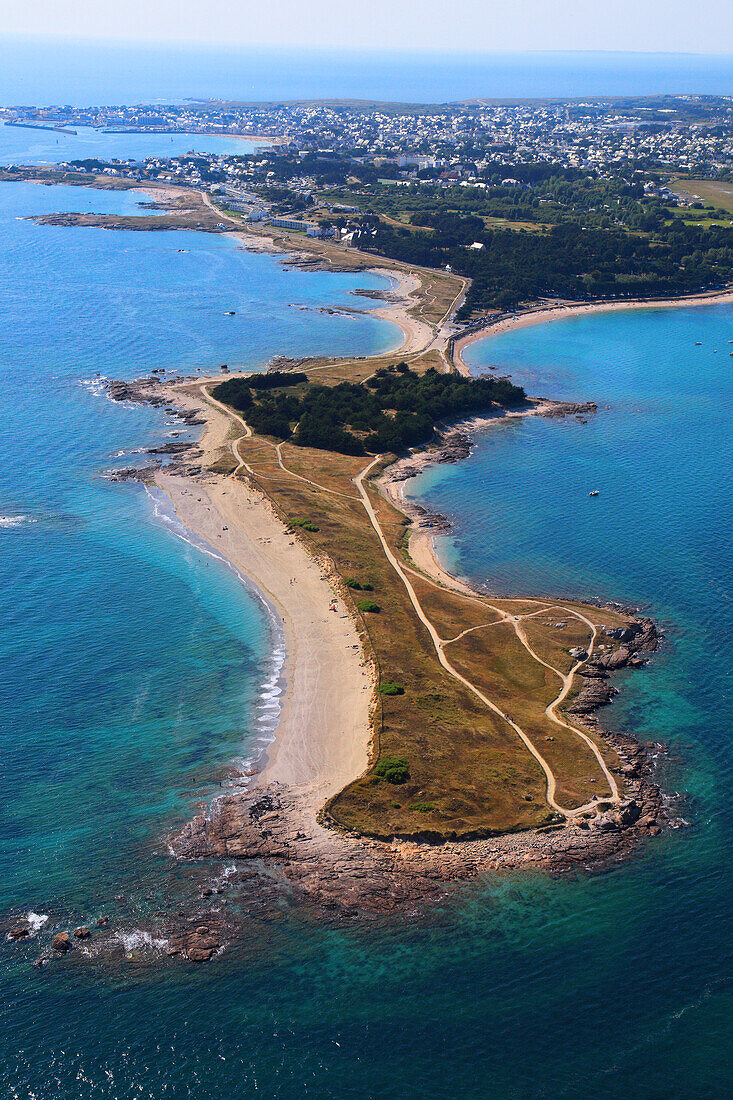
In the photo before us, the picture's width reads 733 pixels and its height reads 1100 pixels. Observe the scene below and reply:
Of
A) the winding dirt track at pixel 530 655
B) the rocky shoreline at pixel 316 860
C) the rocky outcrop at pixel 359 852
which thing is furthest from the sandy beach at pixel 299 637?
the winding dirt track at pixel 530 655

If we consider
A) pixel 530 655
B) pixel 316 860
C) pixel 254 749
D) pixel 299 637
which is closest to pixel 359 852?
pixel 316 860

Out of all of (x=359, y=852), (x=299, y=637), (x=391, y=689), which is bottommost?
(x=359, y=852)

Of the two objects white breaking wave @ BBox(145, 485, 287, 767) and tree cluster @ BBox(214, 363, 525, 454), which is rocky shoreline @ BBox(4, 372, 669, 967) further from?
tree cluster @ BBox(214, 363, 525, 454)

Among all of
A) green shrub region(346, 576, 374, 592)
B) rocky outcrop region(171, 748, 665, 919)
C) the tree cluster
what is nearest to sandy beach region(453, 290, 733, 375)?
the tree cluster

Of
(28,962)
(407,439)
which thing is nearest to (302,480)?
(407,439)

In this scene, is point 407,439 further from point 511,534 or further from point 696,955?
point 696,955

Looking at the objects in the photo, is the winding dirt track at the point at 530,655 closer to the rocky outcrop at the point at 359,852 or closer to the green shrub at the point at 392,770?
the rocky outcrop at the point at 359,852

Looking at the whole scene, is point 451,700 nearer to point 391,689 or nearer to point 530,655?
point 391,689
